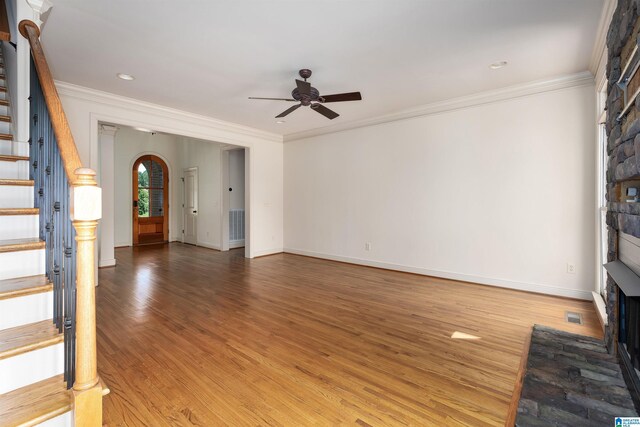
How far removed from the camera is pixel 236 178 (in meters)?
7.90

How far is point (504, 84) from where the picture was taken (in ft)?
13.1

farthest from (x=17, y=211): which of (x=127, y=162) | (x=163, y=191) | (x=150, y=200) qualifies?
(x=163, y=191)

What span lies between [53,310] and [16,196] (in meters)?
1.12

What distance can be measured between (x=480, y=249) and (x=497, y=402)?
291 cm

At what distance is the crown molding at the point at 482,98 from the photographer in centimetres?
367

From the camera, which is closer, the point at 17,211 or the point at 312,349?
the point at 17,211

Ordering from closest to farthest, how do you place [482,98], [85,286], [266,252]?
[85,286] → [482,98] → [266,252]

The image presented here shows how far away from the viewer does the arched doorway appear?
321 inches

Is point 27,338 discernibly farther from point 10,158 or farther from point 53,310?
point 10,158

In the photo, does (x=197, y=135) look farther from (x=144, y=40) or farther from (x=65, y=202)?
(x=65, y=202)

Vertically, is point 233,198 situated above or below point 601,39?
below

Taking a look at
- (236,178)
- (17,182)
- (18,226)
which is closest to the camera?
(18,226)

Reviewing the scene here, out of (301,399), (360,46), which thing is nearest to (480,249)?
(360,46)

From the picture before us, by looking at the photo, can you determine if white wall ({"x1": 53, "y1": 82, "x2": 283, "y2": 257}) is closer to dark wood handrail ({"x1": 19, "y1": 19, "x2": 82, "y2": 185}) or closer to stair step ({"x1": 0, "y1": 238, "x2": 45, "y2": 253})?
dark wood handrail ({"x1": 19, "y1": 19, "x2": 82, "y2": 185})
